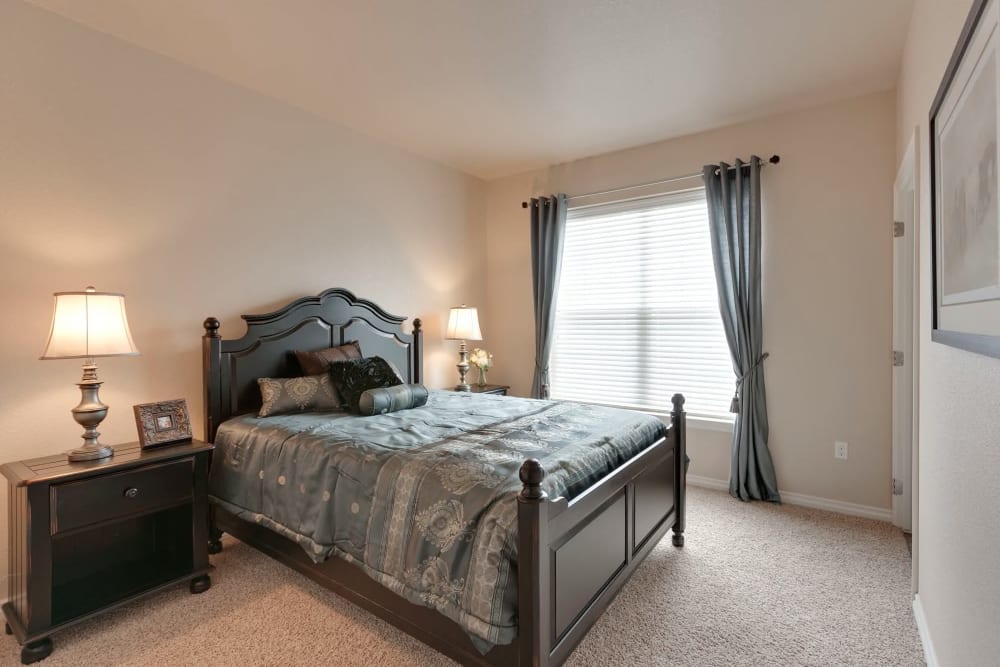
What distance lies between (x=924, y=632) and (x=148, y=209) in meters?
4.20

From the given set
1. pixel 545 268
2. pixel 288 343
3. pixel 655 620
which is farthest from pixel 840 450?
pixel 288 343

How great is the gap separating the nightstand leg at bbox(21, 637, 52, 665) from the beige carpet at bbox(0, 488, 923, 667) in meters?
0.04

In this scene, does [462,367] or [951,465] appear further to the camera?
[462,367]

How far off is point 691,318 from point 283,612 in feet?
10.9

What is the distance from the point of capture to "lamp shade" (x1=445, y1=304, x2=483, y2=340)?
4.26 metres

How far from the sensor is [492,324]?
502 centimetres

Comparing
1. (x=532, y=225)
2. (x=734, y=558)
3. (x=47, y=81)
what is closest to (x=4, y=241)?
(x=47, y=81)

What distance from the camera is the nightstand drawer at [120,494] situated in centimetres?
194

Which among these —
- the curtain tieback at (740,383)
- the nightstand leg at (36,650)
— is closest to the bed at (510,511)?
the nightstand leg at (36,650)

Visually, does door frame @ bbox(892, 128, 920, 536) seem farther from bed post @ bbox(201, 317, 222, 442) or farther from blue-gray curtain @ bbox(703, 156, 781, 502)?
bed post @ bbox(201, 317, 222, 442)

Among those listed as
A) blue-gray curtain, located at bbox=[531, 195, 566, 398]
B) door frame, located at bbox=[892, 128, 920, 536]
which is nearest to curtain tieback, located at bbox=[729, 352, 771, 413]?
door frame, located at bbox=[892, 128, 920, 536]

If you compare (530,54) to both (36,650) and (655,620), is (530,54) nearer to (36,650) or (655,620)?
(655,620)

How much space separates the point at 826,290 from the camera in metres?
3.29

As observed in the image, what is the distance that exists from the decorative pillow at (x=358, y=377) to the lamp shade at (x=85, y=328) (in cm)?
112
